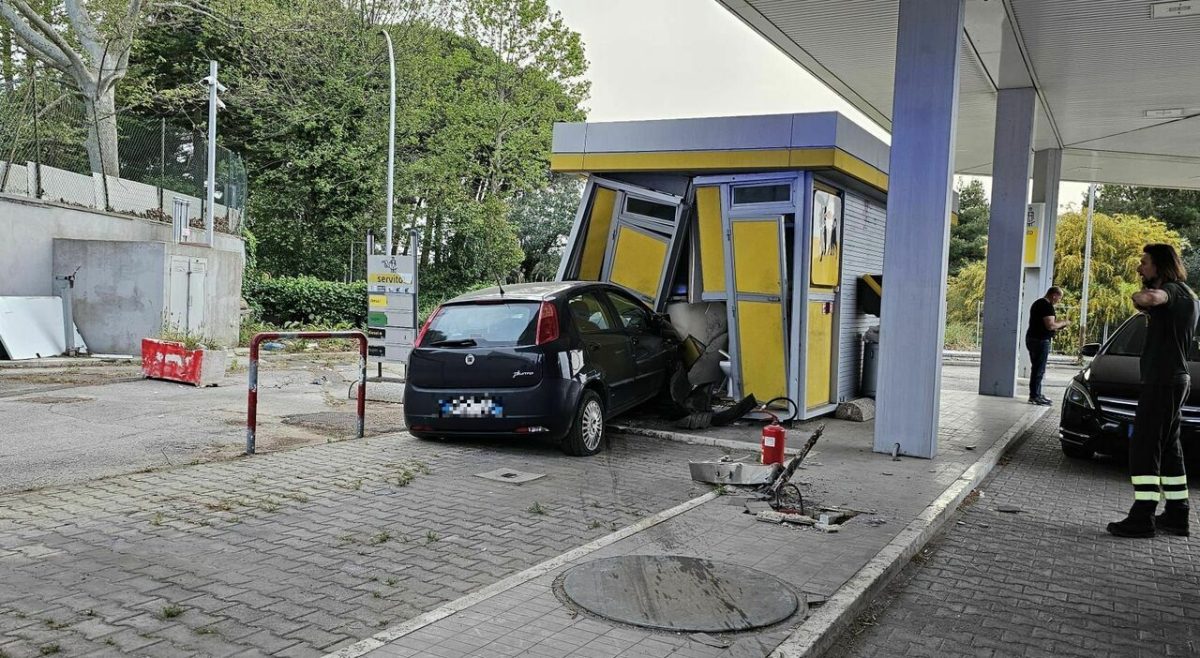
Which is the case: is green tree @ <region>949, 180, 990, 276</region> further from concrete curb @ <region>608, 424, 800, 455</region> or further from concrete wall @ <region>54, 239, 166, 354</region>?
concrete curb @ <region>608, 424, 800, 455</region>

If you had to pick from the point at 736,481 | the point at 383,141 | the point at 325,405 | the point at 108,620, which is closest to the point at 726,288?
the point at 736,481

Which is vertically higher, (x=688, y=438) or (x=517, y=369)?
(x=517, y=369)

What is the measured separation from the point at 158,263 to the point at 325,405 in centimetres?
763

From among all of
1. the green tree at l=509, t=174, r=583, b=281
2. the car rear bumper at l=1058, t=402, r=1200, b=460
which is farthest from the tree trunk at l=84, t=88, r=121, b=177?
the green tree at l=509, t=174, r=583, b=281

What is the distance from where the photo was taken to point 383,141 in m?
30.9

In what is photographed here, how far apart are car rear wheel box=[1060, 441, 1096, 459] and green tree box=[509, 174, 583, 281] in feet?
103

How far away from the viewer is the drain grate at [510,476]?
7167 millimetres

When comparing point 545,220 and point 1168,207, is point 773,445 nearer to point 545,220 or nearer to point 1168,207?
point 545,220

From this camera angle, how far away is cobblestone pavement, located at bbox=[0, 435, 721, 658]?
3918 millimetres

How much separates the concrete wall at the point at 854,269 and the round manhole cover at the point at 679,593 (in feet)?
23.2

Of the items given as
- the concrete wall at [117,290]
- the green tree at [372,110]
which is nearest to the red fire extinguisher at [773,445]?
the concrete wall at [117,290]

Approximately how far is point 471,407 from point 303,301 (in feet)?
67.4

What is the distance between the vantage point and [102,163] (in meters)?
19.1

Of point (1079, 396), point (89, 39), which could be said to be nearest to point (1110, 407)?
point (1079, 396)
